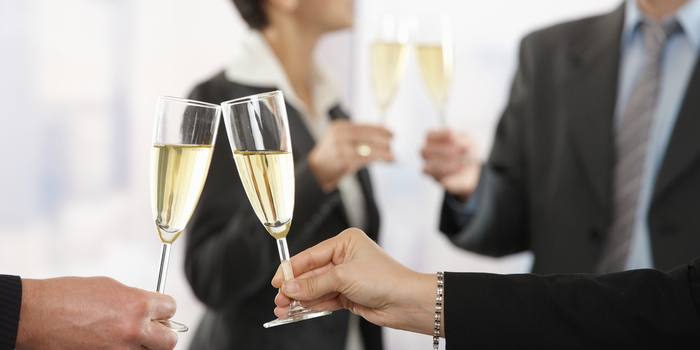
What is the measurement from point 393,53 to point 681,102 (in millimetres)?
1010

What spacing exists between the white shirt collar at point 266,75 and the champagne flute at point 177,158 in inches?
47.6

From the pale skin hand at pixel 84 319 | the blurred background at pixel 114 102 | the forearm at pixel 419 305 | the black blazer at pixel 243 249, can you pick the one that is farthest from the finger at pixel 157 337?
the blurred background at pixel 114 102

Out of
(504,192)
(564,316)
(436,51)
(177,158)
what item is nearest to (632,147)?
(504,192)

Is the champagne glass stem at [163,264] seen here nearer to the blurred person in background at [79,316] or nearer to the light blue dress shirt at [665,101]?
the blurred person in background at [79,316]

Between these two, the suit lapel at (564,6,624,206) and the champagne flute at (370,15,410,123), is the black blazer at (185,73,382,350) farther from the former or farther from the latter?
the suit lapel at (564,6,624,206)

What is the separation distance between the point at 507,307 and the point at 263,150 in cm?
58

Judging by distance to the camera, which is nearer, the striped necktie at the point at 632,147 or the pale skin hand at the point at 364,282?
the pale skin hand at the point at 364,282

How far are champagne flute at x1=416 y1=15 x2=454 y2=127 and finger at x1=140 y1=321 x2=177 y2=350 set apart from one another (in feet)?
4.35

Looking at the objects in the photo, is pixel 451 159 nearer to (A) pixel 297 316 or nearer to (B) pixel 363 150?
(B) pixel 363 150

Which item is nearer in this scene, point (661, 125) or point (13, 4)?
point (661, 125)

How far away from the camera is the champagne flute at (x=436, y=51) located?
6.72ft

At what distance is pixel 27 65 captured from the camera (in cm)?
248

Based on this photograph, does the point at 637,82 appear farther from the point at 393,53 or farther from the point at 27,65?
the point at 27,65

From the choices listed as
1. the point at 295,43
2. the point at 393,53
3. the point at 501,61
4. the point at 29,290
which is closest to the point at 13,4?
the point at 295,43
